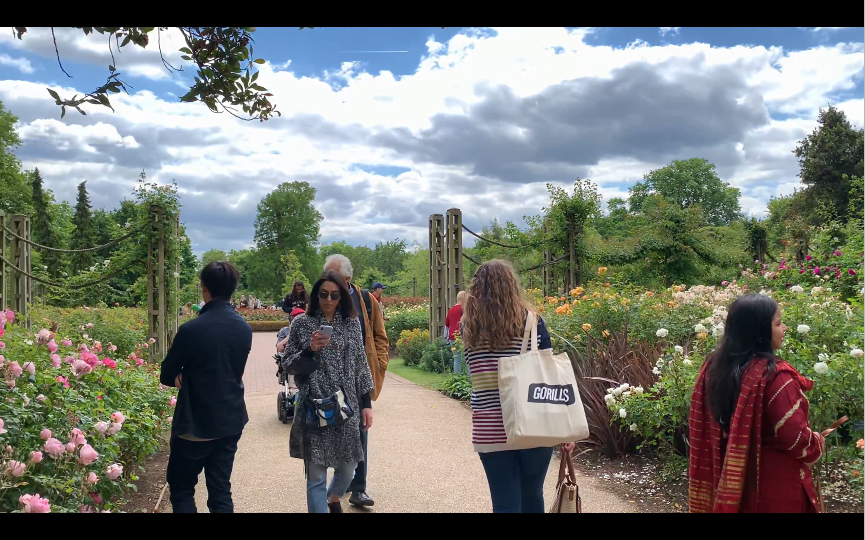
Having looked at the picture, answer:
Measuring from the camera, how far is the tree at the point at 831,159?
82.3ft

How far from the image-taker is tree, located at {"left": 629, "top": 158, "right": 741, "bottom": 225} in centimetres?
4972

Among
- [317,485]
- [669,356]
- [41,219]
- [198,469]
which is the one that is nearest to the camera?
[198,469]

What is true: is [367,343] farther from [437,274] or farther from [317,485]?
[437,274]

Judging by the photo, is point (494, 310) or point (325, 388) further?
point (325, 388)

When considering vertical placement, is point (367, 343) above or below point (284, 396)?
above

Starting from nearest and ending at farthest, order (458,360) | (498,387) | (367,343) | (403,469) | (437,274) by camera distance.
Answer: (498,387), (367,343), (403,469), (458,360), (437,274)

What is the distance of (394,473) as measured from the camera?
5.70 m

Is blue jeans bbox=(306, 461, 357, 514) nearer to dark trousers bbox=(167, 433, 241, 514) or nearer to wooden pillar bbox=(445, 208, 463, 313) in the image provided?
dark trousers bbox=(167, 433, 241, 514)

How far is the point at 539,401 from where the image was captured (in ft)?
9.22

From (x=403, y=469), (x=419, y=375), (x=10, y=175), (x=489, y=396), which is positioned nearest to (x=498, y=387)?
(x=489, y=396)

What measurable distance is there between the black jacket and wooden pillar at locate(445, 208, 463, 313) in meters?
8.83

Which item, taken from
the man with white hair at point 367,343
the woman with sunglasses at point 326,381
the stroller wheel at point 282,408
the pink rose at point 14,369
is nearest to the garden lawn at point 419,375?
the stroller wheel at point 282,408

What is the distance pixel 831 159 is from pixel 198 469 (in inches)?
1104
